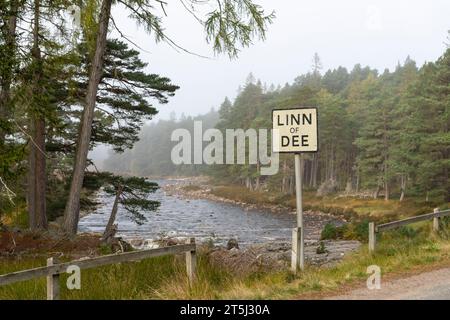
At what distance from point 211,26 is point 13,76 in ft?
14.6

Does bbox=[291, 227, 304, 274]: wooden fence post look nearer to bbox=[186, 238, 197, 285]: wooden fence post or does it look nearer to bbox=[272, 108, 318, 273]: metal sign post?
bbox=[272, 108, 318, 273]: metal sign post

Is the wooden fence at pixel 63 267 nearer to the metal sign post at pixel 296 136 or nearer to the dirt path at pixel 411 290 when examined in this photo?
the metal sign post at pixel 296 136

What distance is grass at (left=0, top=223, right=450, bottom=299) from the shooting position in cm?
690

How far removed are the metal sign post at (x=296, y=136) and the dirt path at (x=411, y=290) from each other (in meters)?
1.63

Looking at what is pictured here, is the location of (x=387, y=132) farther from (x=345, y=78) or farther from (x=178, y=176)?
(x=178, y=176)

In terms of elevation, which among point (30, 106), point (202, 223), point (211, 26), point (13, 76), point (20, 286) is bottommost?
point (202, 223)

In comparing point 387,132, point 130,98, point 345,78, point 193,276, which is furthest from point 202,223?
point 345,78

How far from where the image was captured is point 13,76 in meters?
9.36

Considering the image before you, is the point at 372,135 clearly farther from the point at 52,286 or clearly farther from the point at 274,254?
the point at 52,286

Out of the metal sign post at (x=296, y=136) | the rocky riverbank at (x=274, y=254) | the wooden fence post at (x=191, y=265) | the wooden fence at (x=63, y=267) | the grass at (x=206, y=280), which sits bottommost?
the rocky riverbank at (x=274, y=254)

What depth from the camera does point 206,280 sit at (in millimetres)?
7391

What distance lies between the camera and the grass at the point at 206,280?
6.90 m

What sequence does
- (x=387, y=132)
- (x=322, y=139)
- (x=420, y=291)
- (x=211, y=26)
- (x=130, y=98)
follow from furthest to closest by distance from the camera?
(x=322, y=139) → (x=387, y=132) → (x=130, y=98) → (x=211, y=26) → (x=420, y=291)

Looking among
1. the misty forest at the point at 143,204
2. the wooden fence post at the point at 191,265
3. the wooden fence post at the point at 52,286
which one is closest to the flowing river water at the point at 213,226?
the misty forest at the point at 143,204
